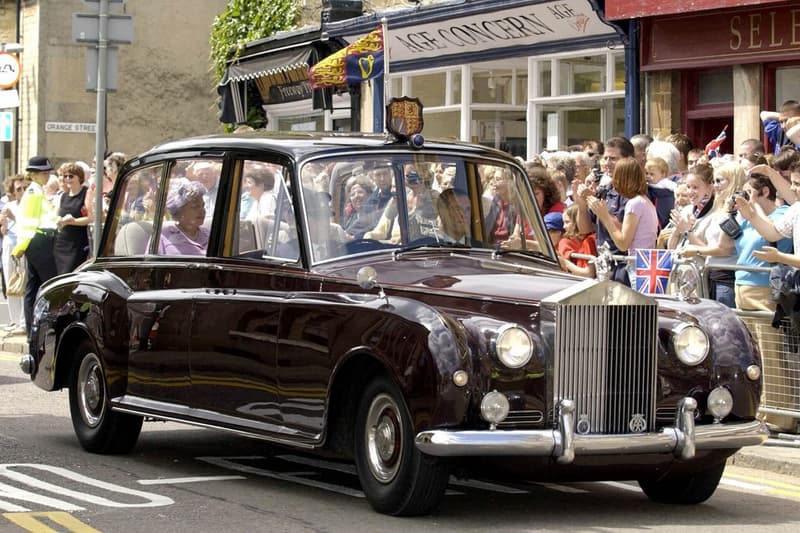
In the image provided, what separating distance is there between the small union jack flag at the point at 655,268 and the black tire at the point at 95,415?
3688 millimetres

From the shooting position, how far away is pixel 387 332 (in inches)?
314

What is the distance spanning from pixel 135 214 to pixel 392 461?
3.40m

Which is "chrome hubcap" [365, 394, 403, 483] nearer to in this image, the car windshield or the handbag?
the car windshield

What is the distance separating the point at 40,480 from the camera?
912cm

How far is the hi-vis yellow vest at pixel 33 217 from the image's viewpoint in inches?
729

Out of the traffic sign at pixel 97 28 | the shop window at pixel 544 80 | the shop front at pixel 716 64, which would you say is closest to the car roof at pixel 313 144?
the traffic sign at pixel 97 28

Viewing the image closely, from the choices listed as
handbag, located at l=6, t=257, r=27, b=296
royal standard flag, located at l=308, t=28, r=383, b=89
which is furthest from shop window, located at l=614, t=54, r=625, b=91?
handbag, located at l=6, t=257, r=27, b=296

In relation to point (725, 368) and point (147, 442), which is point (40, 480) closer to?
point (147, 442)

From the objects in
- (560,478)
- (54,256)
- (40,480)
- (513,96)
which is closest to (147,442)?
(40,480)

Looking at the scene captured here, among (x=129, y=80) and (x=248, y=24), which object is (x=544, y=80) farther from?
(x=129, y=80)

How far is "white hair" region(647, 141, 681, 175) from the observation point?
13.4 m

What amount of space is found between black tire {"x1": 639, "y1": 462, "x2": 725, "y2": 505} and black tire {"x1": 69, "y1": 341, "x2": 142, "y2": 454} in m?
3.40

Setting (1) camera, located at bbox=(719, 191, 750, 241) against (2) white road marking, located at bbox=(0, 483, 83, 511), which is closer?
(2) white road marking, located at bbox=(0, 483, 83, 511)

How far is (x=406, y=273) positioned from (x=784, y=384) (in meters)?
3.53
